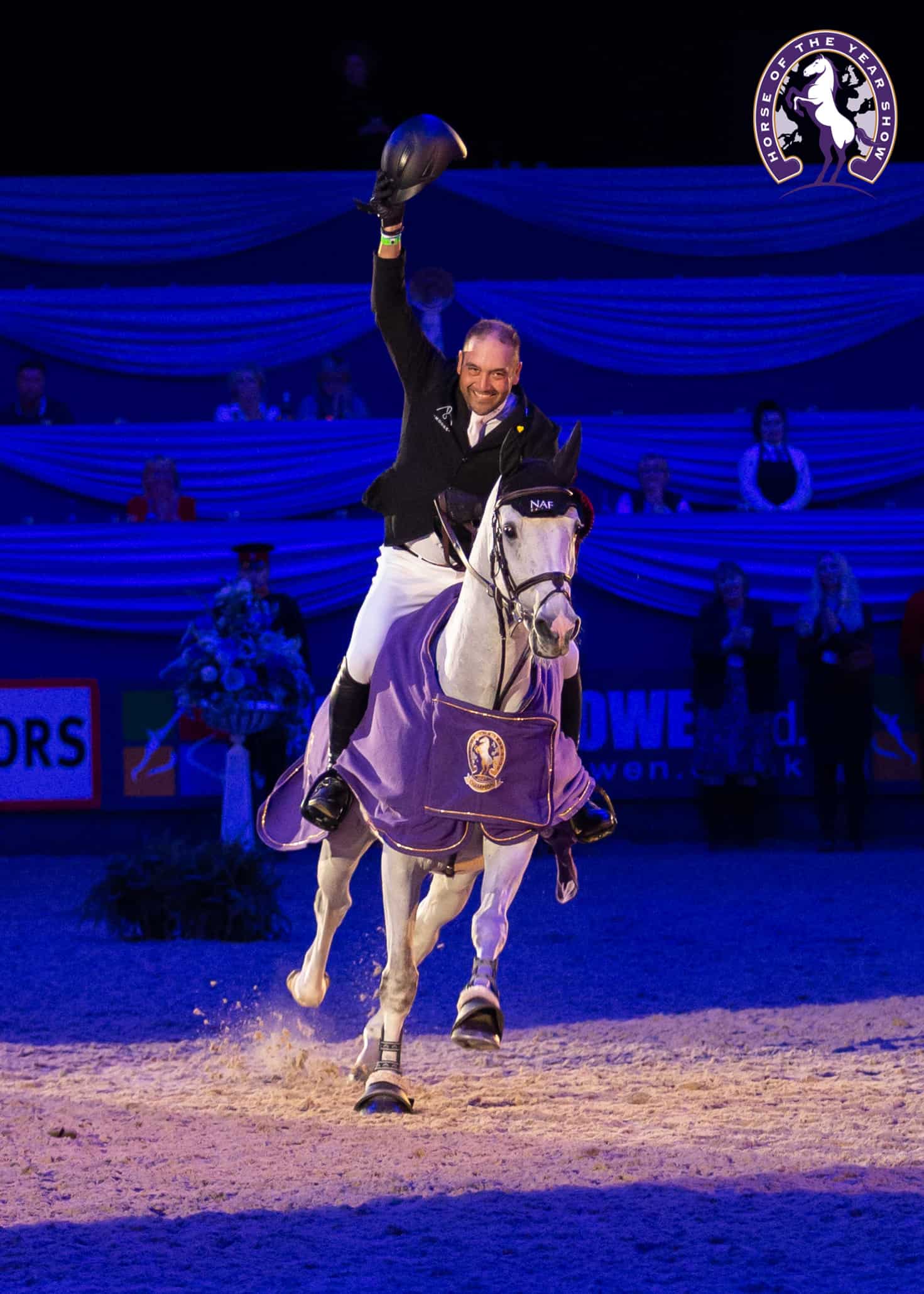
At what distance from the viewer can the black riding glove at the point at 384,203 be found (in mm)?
5949

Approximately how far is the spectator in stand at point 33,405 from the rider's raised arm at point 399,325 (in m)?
7.84

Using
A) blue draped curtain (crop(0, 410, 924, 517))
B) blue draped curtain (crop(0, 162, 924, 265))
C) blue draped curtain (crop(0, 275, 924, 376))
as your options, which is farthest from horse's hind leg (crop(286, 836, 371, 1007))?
blue draped curtain (crop(0, 162, 924, 265))

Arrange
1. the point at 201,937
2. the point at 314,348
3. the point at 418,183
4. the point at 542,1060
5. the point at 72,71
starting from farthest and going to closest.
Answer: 1. the point at 72,71
2. the point at 314,348
3. the point at 201,937
4. the point at 542,1060
5. the point at 418,183

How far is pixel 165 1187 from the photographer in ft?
17.3

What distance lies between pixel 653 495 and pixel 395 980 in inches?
297

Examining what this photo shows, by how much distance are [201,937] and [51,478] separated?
491 cm

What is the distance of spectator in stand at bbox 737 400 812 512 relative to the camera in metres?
13.3

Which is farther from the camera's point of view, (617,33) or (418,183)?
(617,33)

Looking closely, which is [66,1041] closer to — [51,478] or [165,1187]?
[165,1187]

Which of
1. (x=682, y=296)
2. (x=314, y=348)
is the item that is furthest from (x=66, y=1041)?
(x=682, y=296)

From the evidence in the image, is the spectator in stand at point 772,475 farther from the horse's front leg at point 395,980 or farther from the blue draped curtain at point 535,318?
the horse's front leg at point 395,980

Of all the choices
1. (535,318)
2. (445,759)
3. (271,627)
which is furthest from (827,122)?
(445,759)

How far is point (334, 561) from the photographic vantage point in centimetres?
1320

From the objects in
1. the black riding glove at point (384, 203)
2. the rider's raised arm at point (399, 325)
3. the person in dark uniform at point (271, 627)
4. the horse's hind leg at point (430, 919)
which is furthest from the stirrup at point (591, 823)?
the person in dark uniform at point (271, 627)
